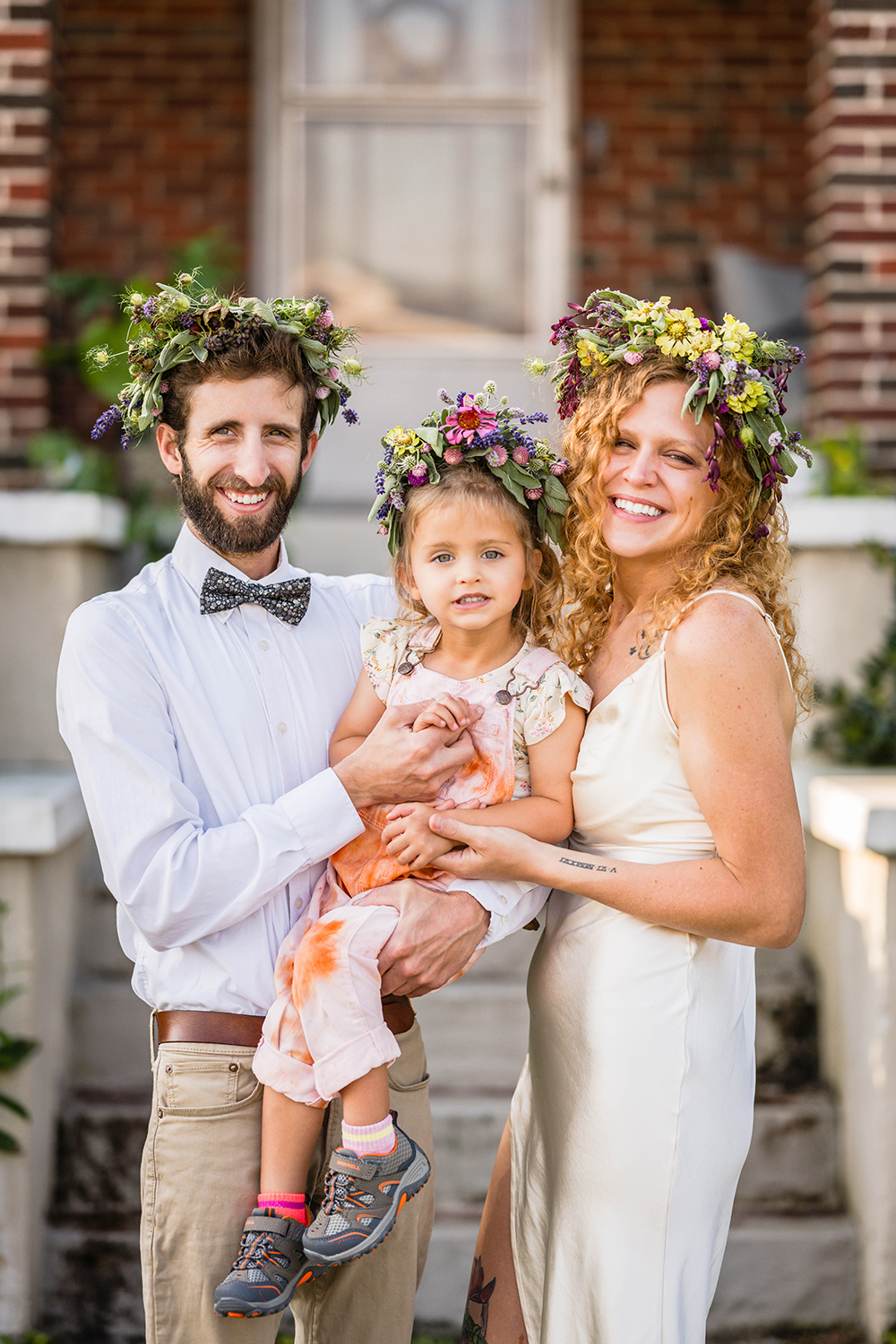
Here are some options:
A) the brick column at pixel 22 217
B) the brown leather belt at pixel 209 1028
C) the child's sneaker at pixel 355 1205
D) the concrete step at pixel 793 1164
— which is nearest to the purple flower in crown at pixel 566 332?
the brown leather belt at pixel 209 1028

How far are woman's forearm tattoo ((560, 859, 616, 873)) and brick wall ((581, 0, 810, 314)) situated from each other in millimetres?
4609

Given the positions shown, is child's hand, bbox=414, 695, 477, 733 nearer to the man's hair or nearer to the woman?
the woman

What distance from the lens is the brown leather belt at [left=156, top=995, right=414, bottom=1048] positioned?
89.7 inches

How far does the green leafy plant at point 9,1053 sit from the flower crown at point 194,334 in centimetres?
178

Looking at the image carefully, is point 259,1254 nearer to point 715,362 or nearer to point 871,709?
point 715,362

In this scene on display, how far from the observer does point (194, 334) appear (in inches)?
93.0

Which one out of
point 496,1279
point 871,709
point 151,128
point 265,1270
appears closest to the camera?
point 265,1270

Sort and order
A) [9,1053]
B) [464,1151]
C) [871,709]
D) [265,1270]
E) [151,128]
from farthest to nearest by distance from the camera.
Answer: [151,128] < [871,709] < [464,1151] < [9,1053] < [265,1270]

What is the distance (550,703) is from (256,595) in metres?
0.60

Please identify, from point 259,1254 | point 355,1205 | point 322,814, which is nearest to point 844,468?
point 322,814

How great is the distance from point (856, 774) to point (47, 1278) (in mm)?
2905

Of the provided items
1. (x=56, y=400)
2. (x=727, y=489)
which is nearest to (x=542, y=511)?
(x=727, y=489)

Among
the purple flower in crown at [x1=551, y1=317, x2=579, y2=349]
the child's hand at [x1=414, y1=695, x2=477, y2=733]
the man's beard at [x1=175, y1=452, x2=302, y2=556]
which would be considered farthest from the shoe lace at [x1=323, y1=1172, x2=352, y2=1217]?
the purple flower in crown at [x1=551, y1=317, x2=579, y2=349]

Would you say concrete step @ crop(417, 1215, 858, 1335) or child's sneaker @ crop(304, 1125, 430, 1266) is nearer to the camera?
child's sneaker @ crop(304, 1125, 430, 1266)
